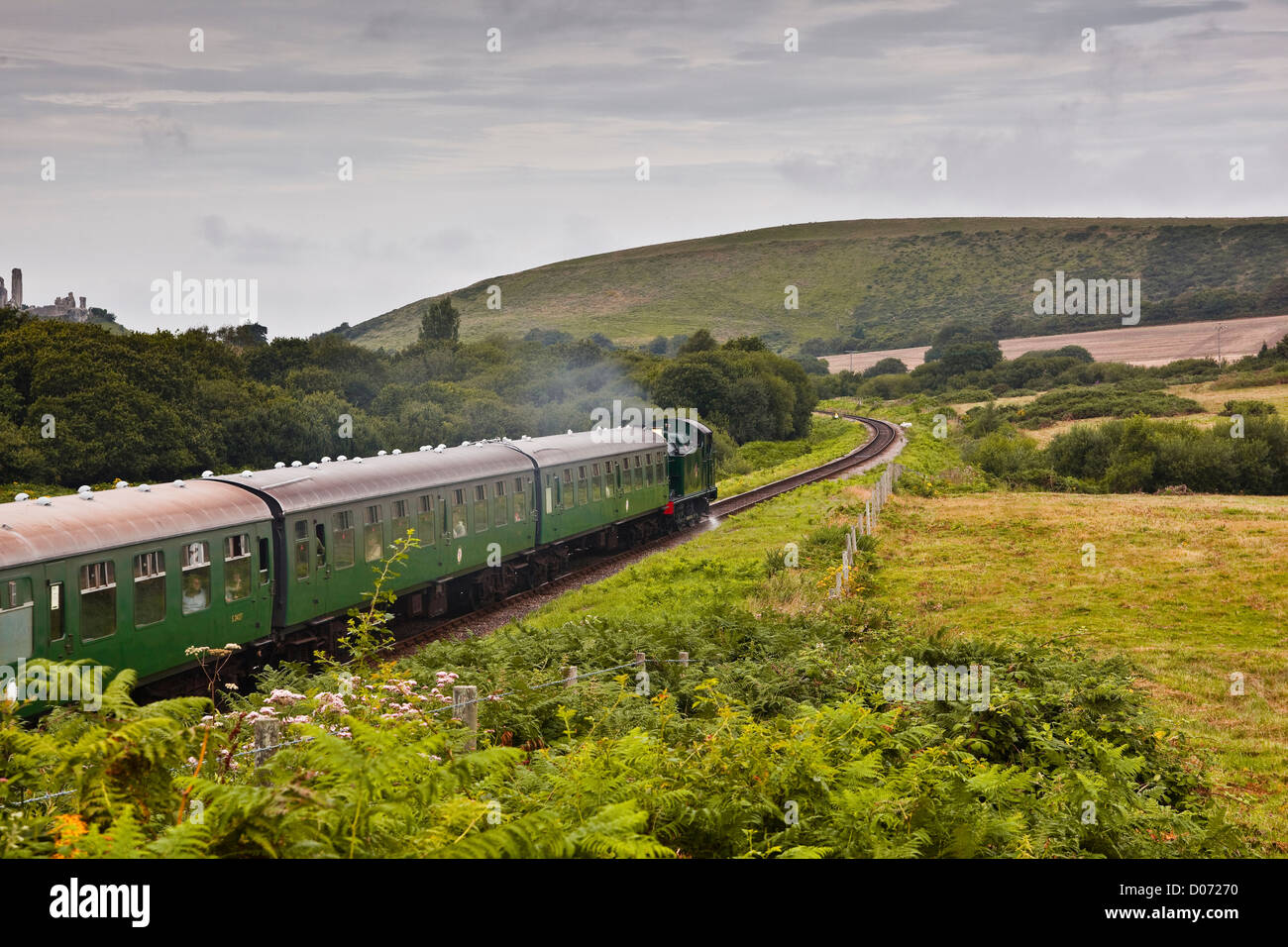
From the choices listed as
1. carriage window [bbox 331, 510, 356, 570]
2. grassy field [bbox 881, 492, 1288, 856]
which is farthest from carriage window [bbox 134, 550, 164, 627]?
grassy field [bbox 881, 492, 1288, 856]

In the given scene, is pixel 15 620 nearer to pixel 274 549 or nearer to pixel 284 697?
pixel 274 549

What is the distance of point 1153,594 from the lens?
2878cm

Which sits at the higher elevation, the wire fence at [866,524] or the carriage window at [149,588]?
the carriage window at [149,588]

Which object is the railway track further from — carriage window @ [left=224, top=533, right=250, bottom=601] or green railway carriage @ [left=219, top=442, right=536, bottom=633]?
carriage window @ [left=224, top=533, right=250, bottom=601]

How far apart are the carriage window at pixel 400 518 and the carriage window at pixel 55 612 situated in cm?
833

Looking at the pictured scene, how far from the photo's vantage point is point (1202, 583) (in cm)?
3011

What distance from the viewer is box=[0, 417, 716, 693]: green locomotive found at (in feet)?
43.6

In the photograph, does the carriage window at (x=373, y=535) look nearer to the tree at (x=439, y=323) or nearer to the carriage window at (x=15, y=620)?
the carriage window at (x=15, y=620)

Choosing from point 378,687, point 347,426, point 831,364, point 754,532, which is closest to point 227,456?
point 347,426

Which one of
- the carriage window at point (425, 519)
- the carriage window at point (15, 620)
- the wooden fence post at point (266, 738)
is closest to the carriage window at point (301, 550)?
the carriage window at point (425, 519)

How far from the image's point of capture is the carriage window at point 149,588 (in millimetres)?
14383

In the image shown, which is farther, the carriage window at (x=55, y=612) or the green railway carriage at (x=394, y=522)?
the green railway carriage at (x=394, y=522)
